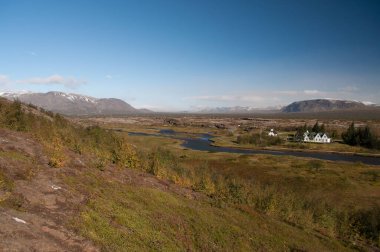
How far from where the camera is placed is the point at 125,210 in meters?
15.9

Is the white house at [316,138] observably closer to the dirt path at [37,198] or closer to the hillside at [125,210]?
the hillside at [125,210]

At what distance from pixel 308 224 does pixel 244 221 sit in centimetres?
732

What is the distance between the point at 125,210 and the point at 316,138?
144 metres

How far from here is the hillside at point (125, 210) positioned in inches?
455

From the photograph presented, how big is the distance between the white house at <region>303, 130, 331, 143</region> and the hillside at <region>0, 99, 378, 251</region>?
123 m

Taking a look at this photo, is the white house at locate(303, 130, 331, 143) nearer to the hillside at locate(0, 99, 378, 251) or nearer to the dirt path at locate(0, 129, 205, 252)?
the hillside at locate(0, 99, 378, 251)

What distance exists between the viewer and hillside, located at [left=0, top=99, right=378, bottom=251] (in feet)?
37.9

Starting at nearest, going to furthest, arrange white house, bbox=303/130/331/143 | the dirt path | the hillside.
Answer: the dirt path → the hillside → white house, bbox=303/130/331/143

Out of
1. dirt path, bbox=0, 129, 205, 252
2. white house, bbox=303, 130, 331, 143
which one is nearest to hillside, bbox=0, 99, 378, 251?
dirt path, bbox=0, 129, 205, 252

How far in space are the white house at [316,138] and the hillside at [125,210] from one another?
123014 mm

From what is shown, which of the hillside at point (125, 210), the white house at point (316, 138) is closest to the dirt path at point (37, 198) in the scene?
the hillside at point (125, 210)

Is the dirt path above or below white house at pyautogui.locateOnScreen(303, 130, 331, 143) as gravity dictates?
above

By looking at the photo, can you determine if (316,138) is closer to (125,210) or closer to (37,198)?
(125,210)

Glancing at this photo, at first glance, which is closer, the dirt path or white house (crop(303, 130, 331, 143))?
the dirt path
